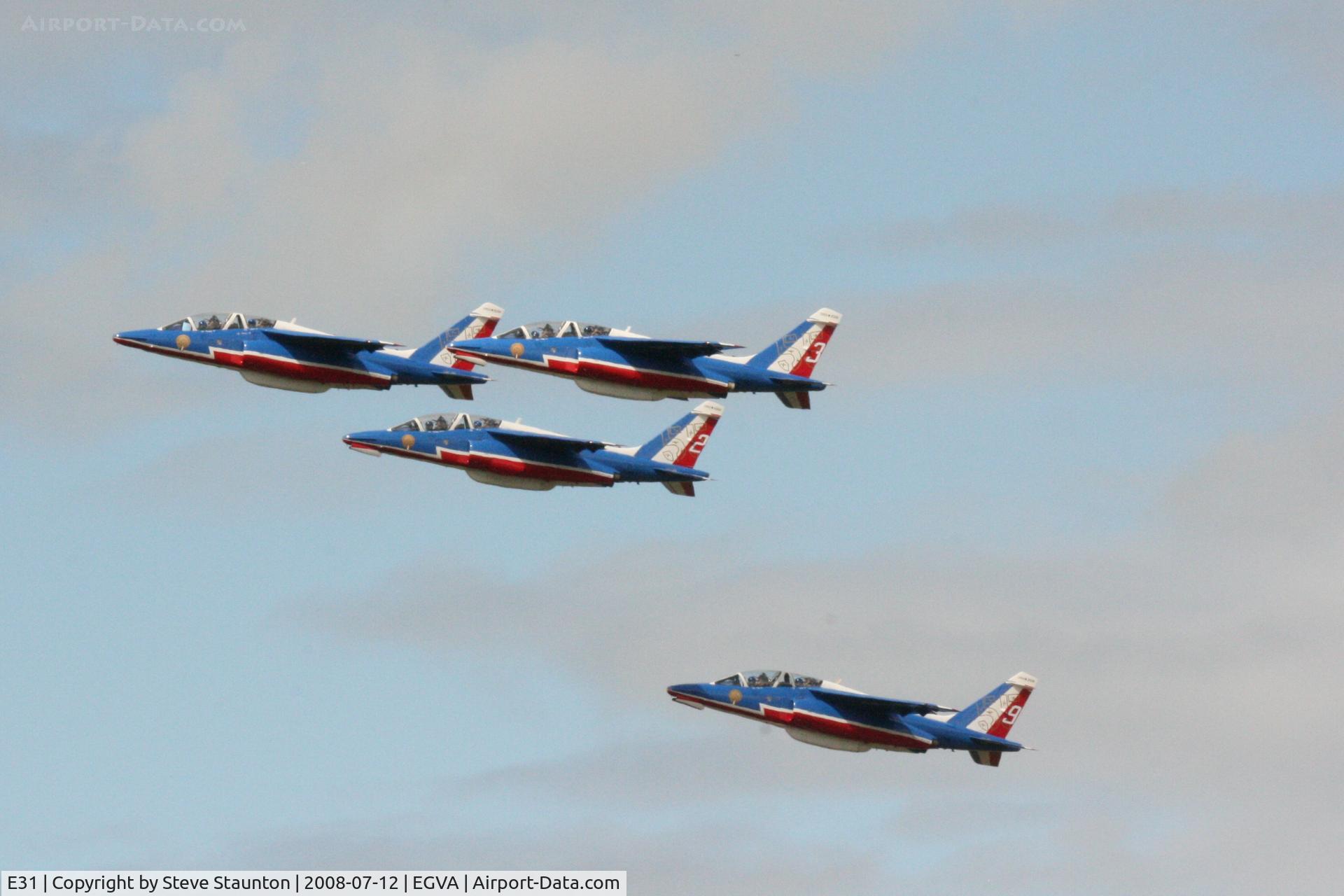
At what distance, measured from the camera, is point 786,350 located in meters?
75.4

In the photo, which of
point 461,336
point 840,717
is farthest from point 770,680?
point 461,336

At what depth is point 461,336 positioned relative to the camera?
77375 millimetres

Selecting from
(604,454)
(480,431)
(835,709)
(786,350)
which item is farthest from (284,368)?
(835,709)

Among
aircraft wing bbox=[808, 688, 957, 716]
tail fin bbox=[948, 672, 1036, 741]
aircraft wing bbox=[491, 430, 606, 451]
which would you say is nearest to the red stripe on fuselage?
aircraft wing bbox=[491, 430, 606, 451]

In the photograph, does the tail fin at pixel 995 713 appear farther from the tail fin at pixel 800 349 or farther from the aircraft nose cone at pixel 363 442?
Result: the aircraft nose cone at pixel 363 442

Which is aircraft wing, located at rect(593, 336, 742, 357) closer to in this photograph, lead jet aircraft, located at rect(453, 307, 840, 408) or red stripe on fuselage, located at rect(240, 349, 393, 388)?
lead jet aircraft, located at rect(453, 307, 840, 408)

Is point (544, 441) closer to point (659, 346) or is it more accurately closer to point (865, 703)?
point (659, 346)

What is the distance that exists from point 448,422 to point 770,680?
1784cm

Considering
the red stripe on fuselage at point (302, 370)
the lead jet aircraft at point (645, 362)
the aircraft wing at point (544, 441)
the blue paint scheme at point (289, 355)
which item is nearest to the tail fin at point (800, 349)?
the lead jet aircraft at point (645, 362)

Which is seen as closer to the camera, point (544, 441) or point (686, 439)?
point (544, 441)

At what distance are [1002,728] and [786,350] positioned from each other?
19.3 metres

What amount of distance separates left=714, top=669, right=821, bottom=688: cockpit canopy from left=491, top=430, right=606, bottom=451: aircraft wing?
12.3 m

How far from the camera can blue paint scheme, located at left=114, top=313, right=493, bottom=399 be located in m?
73.1

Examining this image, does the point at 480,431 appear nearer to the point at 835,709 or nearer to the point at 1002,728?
the point at 835,709
